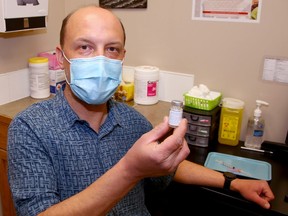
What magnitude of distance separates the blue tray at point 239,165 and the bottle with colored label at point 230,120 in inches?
5.5

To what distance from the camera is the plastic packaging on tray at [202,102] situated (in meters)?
1.64

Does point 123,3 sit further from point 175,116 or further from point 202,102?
point 175,116

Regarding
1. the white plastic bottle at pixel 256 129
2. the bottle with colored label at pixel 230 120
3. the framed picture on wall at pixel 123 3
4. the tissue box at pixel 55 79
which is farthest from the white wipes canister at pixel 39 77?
the white plastic bottle at pixel 256 129

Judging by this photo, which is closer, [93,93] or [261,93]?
[93,93]

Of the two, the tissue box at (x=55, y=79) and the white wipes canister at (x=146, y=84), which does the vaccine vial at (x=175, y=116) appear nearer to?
the white wipes canister at (x=146, y=84)

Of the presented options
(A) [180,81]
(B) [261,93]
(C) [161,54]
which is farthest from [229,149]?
(C) [161,54]

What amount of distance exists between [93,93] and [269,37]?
0.97 meters

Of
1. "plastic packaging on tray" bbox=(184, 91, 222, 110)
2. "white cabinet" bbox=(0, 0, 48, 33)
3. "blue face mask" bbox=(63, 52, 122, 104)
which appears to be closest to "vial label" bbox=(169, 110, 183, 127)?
"blue face mask" bbox=(63, 52, 122, 104)

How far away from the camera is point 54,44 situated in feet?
7.02

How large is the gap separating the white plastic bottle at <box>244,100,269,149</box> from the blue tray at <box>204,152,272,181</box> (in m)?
0.17

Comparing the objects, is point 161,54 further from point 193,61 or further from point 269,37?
point 269,37

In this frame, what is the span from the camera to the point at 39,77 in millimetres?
1913

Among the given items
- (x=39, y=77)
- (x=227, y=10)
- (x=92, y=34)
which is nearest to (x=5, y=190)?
(x=39, y=77)

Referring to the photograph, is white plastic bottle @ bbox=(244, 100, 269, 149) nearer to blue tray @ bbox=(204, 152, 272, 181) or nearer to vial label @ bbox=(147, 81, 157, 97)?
blue tray @ bbox=(204, 152, 272, 181)
